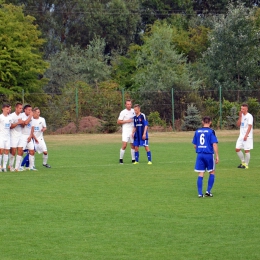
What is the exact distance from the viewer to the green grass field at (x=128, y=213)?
9.35 meters

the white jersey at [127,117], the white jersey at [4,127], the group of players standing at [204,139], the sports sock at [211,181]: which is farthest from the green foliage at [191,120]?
the sports sock at [211,181]

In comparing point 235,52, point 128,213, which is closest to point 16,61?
point 235,52

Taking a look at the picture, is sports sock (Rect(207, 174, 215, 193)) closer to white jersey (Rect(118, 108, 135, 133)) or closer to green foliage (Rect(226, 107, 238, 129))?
white jersey (Rect(118, 108, 135, 133))

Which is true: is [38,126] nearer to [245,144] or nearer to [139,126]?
[139,126]

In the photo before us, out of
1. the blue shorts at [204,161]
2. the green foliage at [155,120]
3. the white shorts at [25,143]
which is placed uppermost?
the green foliage at [155,120]

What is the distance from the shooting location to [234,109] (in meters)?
42.9

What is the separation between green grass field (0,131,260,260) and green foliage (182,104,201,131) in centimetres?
1995

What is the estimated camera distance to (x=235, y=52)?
5053 centimetres

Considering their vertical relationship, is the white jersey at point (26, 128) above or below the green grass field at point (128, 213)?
above

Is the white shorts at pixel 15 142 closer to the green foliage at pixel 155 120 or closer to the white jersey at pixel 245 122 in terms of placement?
the white jersey at pixel 245 122

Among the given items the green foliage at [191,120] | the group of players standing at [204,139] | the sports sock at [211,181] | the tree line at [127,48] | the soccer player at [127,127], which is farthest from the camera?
the tree line at [127,48]

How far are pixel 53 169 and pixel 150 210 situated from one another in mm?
8430

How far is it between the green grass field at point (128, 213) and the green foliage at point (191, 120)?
65.4ft

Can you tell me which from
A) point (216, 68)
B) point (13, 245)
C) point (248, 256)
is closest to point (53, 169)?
point (13, 245)
